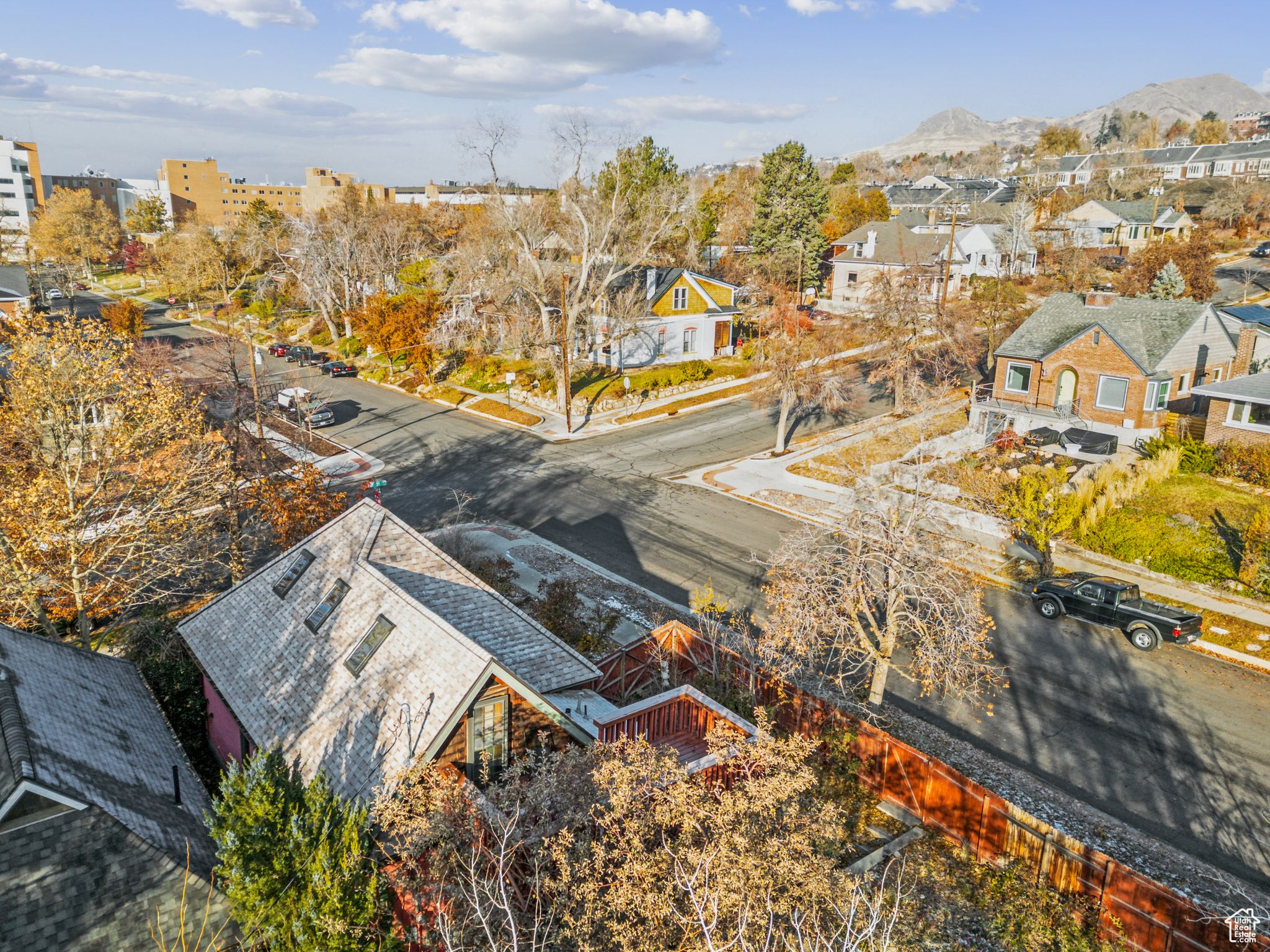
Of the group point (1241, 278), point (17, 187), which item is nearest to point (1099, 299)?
point (1241, 278)

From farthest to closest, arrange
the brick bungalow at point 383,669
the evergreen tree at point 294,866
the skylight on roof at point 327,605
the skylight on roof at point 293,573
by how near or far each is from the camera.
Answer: the skylight on roof at point 293,573, the skylight on roof at point 327,605, the brick bungalow at point 383,669, the evergreen tree at point 294,866

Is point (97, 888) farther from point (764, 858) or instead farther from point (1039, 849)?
point (1039, 849)

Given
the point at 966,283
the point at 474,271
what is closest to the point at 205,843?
the point at 474,271

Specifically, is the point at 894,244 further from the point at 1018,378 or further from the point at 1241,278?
the point at 1018,378

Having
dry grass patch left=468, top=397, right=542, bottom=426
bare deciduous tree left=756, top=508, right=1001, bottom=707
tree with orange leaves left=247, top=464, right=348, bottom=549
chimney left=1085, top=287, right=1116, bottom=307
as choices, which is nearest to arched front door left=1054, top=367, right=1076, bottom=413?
chimney left=1085, top=287, right=1116, bottom=307

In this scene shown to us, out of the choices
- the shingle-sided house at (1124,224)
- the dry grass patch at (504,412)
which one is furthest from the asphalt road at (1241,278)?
the dry grass patch at (504,412)

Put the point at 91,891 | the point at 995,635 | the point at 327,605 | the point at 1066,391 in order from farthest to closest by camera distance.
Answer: the point at 1066,391 < the point at 995,635 < the point at 327,605 < the point at 91,891

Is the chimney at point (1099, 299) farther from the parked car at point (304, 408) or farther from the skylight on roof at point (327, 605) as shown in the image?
the parked car at point (304, 408)
